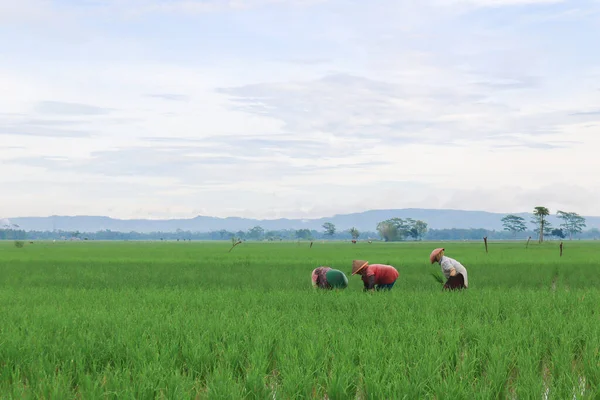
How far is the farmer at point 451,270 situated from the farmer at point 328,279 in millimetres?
1718

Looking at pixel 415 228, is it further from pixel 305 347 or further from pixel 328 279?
pixel 305 347

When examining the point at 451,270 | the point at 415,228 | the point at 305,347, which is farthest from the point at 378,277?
the point at 415,228

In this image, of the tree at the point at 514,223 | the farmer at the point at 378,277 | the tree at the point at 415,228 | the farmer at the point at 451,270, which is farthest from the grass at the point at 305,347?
the tree at the point at 514,223

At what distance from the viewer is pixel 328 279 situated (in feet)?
Result: 34.0

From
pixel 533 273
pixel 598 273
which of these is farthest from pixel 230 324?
pixel 598 273

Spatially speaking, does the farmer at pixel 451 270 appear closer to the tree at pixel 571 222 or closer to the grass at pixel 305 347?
the grass at pixel 305 347

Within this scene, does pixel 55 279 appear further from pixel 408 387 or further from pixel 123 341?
pixel 408 387

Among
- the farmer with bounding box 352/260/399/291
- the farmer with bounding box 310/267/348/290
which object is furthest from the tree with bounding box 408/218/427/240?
the farmer with bounding box 352/260/399/291

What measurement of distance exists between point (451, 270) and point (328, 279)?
7.05ft

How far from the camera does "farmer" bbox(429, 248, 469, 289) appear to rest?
9500mm

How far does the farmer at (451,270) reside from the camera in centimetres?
950

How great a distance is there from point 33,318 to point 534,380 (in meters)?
5.91

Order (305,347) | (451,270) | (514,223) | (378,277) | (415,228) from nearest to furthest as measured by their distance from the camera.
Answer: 1. (305,347)
2. (451,270)
3. (378,277)
4. (415,228)
5. (514,223)

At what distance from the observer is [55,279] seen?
14.6m
